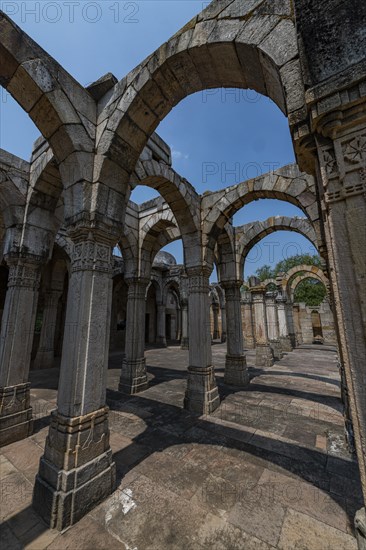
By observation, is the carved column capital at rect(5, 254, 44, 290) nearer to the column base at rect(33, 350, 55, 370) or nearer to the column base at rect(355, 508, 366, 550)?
the column base at rect(355, 508, 366, 550)

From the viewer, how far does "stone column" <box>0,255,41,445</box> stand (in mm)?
3643

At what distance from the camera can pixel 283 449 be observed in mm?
3268

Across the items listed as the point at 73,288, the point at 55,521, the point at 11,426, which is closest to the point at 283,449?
the point at 55,521

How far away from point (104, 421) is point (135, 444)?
1.21 m

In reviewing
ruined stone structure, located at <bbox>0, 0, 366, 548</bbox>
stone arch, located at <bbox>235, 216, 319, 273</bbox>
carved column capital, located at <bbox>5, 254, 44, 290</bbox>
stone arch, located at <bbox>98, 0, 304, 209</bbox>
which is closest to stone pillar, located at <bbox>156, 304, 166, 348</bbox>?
stone arch, located at <bbox>235, 216, 319, 273</bbox>

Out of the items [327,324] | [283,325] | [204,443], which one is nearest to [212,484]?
[204,443]

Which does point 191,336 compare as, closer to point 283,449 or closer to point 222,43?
point 283,449

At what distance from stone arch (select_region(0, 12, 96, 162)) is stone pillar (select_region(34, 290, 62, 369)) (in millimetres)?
9071

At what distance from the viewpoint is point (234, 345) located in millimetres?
6957

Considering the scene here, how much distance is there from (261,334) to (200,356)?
6.00 meters

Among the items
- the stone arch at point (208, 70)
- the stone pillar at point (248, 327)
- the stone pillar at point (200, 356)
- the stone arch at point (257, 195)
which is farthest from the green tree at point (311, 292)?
the stone arch at point (208, 70)

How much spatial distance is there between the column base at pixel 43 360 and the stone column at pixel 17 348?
700cm

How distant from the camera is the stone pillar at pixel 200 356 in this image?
469 centimetres

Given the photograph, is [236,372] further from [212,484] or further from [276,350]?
[276,350]
